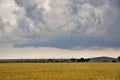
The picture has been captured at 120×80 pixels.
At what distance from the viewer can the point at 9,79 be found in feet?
132

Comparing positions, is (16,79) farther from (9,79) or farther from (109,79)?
(109,79)

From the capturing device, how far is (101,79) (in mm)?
39250

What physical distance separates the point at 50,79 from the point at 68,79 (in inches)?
76.1

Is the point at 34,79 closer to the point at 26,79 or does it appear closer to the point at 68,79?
the point at 26,79

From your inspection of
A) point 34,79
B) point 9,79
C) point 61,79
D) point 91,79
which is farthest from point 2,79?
point 91,79

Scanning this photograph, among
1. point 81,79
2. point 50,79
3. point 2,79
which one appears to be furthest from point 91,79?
point 2,79

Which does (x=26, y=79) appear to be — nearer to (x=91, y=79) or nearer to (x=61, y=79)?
(x=61, y=79)

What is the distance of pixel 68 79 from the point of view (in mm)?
39406

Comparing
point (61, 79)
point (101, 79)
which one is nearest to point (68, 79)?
point (61, 79)

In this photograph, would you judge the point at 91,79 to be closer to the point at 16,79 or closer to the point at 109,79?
the point at 109,79

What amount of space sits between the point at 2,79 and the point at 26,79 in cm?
273

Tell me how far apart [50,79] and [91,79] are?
439cm

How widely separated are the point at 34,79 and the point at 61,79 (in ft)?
9.53

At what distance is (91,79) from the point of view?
3912 cm
